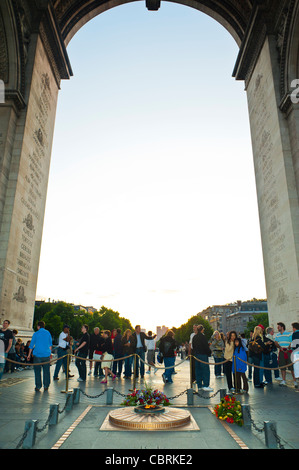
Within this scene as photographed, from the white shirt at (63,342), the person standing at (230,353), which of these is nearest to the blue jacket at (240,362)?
the person standing at (230,353)

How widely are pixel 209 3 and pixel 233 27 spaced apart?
294cm

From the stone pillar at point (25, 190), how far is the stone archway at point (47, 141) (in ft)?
0.15

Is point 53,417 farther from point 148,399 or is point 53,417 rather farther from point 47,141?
point 47,141

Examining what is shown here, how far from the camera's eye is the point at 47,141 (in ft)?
70.1

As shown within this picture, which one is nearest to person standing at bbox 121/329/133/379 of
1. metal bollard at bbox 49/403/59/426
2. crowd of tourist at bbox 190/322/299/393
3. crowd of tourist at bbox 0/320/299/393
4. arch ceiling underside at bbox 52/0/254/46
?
crowd of tourist at bbox 0/320/299/393

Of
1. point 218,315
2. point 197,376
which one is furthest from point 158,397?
point 218,315

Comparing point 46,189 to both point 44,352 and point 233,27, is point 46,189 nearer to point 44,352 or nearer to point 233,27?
point 44,352

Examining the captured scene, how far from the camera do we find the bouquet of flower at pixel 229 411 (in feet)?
22.7

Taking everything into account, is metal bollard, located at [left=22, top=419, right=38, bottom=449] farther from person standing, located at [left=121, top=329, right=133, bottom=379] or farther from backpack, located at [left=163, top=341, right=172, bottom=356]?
backpack, located at [left=163, top=341, right=172, bottom=356]

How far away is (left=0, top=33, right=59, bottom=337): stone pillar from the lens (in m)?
15.4

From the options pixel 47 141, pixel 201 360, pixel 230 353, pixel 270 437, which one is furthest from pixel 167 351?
pixel 47 141

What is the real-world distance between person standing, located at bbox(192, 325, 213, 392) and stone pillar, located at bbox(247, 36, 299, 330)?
5.29 m

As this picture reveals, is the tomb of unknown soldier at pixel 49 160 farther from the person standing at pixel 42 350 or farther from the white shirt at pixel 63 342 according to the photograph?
the person standing at pixel 42 350

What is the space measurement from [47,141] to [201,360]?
16412 mm
